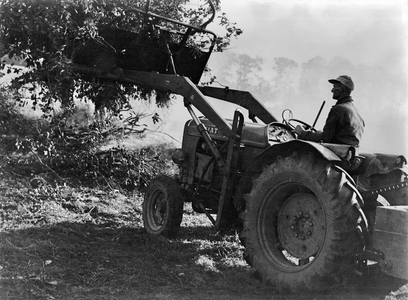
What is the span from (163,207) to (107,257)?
151cm

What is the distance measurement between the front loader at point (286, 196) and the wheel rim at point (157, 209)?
0.04 feet

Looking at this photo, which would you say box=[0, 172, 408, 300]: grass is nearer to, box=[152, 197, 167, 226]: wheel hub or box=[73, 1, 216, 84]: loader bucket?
box=[152, 197, 167, 226]: wheel hub

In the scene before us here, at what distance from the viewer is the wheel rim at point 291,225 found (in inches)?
164

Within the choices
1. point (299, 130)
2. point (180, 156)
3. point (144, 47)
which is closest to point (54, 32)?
point (144, 47)

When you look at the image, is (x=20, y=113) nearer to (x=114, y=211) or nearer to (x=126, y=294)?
(x=114, y=211)

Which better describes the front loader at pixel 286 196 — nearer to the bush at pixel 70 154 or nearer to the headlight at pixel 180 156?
the headlight at pixel 180 156

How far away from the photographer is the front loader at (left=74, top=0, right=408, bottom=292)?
12.2ft

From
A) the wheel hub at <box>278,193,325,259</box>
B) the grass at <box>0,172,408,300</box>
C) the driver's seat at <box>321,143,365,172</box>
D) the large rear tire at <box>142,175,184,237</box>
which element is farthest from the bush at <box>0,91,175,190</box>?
the driver's seat at <box>321,143,365,172</box>

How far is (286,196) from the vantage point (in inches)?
177

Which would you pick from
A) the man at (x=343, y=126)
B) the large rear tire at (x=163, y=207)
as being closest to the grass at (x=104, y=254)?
the large rear tire at (x=163, y=207)

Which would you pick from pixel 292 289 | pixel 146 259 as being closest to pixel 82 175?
pixel 146 259

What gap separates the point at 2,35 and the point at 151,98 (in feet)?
8.62

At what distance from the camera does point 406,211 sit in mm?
3697

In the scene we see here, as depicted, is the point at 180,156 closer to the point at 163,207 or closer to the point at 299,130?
the point at 163,207
